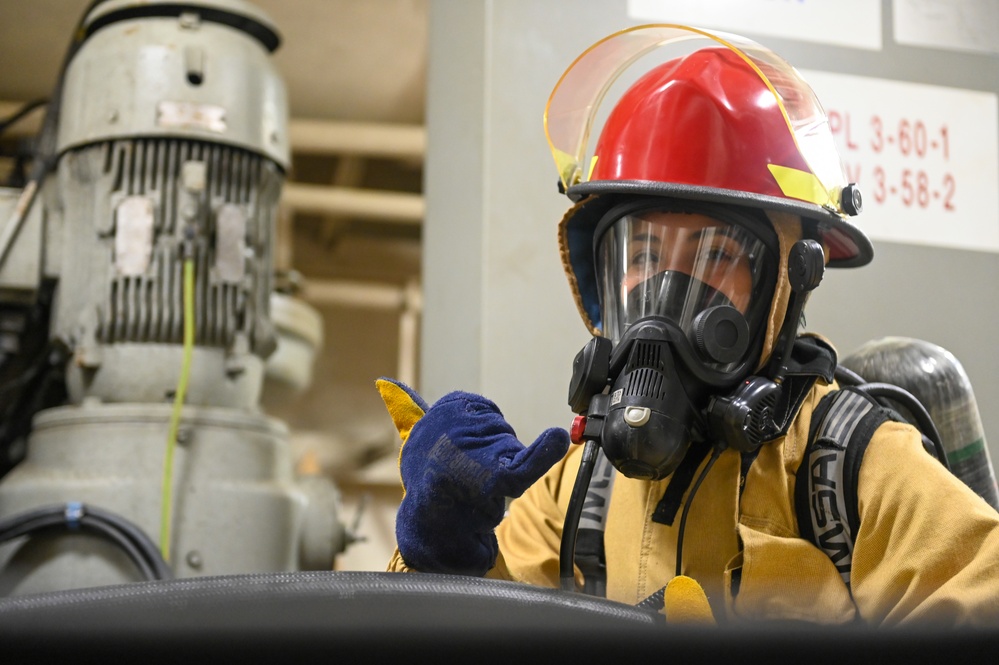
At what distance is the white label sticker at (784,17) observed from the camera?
1.76 m

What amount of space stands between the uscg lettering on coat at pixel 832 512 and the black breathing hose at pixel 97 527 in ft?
3.88

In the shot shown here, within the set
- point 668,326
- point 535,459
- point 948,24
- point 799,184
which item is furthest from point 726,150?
point 948,24

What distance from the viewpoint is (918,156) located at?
1.84 meters

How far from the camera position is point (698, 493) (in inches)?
43.3

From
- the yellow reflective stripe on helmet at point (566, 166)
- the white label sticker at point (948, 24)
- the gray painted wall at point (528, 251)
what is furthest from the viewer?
the white label sticker at point (948, 24)

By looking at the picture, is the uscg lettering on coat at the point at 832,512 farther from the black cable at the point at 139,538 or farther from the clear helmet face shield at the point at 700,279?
the black cable at the point at 139,538

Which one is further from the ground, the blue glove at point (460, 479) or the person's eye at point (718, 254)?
the person's eye at point (718, 254)

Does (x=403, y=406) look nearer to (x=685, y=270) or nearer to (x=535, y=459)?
(x=535, y=459)

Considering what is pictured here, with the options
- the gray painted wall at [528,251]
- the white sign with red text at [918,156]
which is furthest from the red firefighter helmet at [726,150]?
the white sign with red text at [918,156]

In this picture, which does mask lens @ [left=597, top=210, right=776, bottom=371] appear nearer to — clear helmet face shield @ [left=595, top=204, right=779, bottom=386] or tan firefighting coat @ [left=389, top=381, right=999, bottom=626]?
clear helmet face shield @ [left=595, top=204, right=779, bottom=386]

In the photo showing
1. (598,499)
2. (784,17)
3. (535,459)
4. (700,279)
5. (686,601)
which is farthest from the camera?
(784,17)

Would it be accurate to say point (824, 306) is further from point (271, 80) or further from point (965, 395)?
point (271, 80)

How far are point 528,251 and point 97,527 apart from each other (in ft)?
2.99

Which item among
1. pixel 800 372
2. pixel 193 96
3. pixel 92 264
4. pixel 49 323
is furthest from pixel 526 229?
pixel 49 323
